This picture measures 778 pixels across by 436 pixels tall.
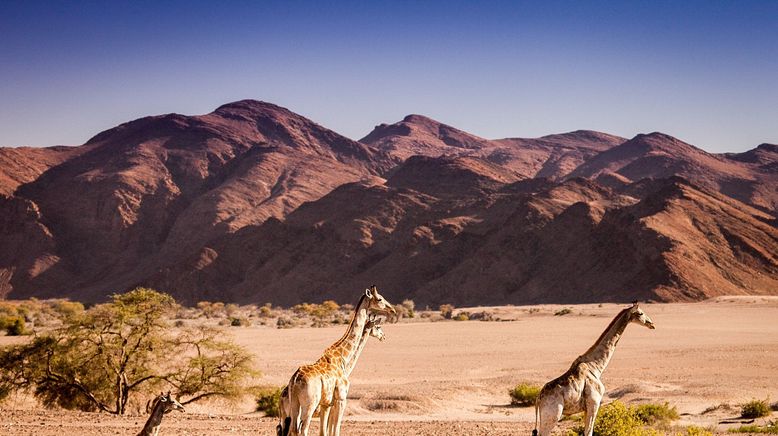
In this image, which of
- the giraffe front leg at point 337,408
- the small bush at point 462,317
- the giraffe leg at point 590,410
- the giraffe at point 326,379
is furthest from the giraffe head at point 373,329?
the small bush at point 462,317

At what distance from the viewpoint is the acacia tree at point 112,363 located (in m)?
22.4

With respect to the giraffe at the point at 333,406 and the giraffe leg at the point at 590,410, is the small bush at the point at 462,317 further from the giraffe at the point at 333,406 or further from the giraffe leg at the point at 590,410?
the giraffe leg at the point at 590,410

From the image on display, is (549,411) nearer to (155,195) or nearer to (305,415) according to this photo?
(305,415)

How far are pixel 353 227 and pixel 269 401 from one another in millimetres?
78498

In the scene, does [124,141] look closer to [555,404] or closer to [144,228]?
[144,228]

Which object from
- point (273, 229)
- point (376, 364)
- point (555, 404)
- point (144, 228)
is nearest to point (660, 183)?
point (273, 229)

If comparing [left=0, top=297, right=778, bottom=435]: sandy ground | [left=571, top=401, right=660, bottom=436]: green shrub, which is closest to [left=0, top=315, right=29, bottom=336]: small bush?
[left=0, top=297, right=778, bottom=435]: sandy ground

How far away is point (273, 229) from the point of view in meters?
107

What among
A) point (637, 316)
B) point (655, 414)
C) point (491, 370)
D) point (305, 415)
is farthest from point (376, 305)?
point (491, 370)

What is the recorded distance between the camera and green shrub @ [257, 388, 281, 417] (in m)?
22.7

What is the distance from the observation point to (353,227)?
101625 mm

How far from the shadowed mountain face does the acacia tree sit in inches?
2083

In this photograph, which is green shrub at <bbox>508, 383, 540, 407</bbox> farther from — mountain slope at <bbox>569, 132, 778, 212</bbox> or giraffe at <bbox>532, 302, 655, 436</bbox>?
mountain slope at <bbox>569, 132, 778, 212</bbox>

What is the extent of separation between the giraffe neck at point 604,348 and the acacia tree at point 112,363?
529 inches
